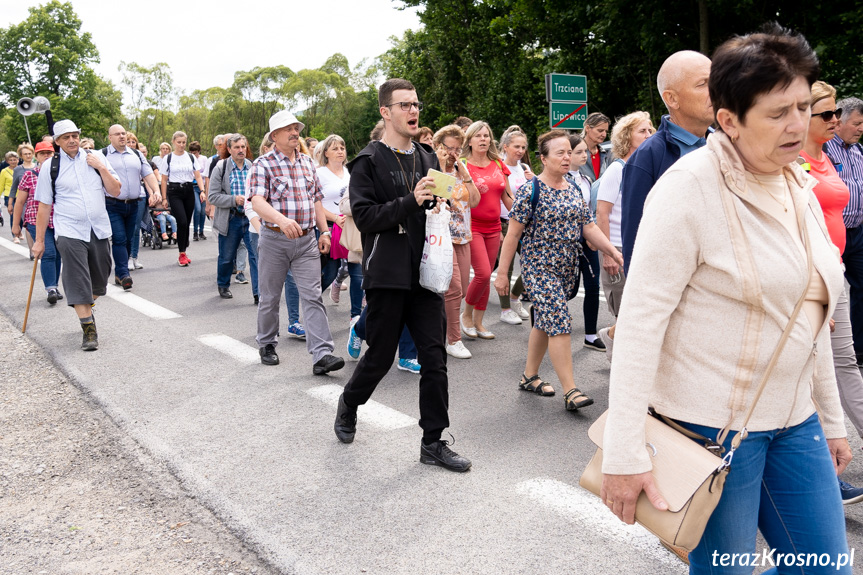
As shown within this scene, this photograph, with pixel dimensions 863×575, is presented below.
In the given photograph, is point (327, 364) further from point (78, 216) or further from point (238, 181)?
point (238, 181)

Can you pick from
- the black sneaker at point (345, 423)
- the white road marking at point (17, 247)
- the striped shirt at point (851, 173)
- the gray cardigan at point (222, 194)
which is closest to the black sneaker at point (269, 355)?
the black sneaker at point (345, 423)

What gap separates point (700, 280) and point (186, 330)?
6576mm

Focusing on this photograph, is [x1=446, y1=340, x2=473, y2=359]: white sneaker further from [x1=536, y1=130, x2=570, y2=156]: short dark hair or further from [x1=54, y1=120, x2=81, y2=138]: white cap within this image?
[x1=54, y1=120, x2=81, y2=138]: white cap

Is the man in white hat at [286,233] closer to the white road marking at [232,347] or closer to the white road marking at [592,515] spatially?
the white road marking at [232,347]

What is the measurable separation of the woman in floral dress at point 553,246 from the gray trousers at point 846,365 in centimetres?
160

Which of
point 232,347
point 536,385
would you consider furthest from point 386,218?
point 232,347

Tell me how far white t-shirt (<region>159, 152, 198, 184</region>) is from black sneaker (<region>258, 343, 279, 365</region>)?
7.54m

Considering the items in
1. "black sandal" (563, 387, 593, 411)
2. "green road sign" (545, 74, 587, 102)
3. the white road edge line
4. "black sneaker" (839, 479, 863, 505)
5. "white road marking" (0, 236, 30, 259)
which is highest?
"green road sign" (545, 74, 587, 102)

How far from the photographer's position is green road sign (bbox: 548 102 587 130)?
50.8 feet

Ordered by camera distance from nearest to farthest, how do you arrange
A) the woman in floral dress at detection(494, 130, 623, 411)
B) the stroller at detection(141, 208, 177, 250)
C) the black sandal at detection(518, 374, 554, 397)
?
the woman in floral dress at detection(494, 130, 623, 411)
the black sandal at detection(518, 374, 554, 397)
the stroller at detection(141, 208, 177, 250)

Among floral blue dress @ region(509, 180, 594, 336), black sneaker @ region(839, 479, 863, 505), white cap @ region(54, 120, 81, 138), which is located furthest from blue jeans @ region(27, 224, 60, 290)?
black sneaker @ region(839, 479, 863, 505)

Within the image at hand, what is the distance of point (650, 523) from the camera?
1.83 meters

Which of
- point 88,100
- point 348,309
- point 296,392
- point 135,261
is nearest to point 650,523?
point 296,392

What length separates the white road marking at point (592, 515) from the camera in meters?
3.18
